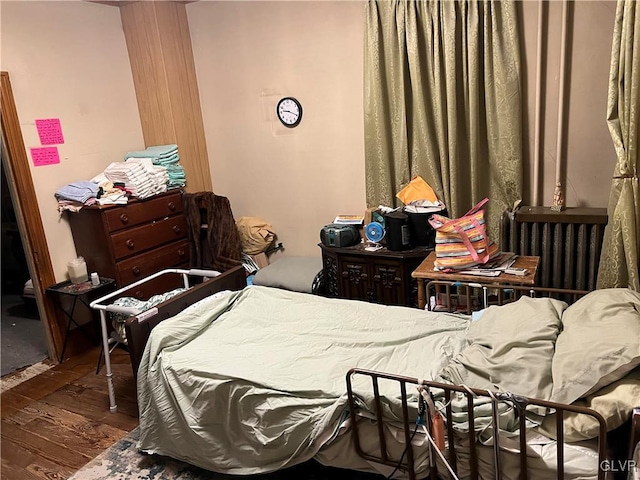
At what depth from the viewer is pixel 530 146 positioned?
10.5 ft

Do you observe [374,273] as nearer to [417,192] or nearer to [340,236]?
[340,236]

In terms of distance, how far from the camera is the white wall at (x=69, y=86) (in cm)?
334

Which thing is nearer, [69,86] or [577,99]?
[577,99]

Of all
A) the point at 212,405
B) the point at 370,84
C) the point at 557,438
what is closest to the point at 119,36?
the point at 370,84

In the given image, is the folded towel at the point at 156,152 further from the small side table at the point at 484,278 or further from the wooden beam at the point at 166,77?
the small side table at the point at 484,278

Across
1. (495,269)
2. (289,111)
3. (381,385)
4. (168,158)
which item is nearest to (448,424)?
(381,385)

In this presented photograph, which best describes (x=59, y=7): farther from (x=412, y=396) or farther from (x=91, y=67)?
(x=412, y=396)

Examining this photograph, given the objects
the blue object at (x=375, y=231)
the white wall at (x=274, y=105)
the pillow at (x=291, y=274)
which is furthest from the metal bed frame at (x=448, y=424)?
the white wall at (x=274, y=105)

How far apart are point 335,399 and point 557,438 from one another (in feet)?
2.57

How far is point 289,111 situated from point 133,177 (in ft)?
4.25

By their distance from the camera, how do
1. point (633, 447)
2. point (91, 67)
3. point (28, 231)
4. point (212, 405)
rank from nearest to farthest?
point (633, 447) → point (212, 405) → point (28, 231) → point (91, 67)

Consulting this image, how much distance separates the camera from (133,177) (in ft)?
12.1

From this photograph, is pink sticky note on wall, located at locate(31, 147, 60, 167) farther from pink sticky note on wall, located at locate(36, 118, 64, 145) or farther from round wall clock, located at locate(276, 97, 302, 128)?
round wall clock, located at locate(276, 97, 302, 128)

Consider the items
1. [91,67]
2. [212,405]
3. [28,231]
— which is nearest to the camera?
[212,405]
